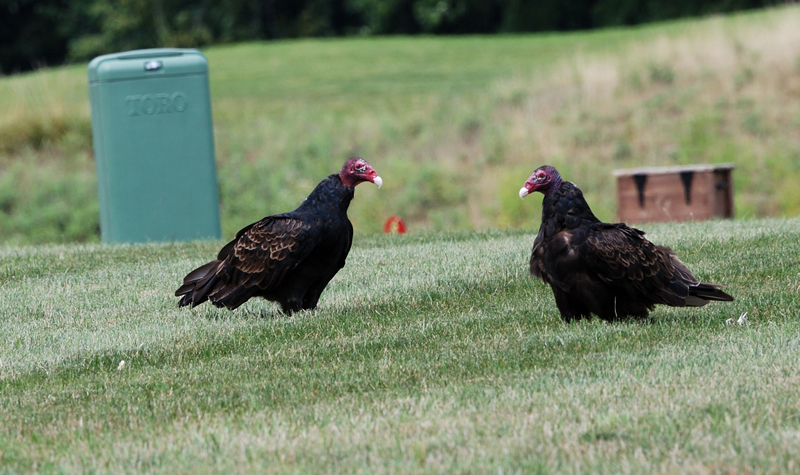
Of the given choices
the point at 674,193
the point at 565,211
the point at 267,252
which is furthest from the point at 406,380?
the point at 674,193

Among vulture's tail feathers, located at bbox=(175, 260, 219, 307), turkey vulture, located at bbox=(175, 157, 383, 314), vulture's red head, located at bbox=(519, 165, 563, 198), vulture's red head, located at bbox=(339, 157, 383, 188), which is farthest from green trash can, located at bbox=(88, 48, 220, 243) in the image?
vulture's red head, located at bbox=(519, 165, 563, 198)

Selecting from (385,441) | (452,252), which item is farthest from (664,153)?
(385,441)

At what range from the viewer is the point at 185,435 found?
4238mm

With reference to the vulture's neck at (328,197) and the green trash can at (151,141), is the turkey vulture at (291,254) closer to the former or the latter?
the vulture's neck at (328,197)

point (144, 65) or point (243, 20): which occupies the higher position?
point (243, 20)

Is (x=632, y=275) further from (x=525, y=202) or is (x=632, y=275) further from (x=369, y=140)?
(x=369, y=140)

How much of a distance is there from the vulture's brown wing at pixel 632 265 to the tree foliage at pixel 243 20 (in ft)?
129

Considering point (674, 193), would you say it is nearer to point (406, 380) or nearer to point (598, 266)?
point (598, 266)

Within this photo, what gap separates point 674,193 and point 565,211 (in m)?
7.59

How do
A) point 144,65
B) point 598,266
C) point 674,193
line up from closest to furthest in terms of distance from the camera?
1. point 598,266
2. point 144,65
3. point 674,193

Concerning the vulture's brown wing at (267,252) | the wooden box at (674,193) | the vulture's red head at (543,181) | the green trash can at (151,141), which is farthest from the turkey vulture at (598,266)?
the wooden box at (674,193)

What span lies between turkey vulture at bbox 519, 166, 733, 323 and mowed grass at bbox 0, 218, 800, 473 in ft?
0.51

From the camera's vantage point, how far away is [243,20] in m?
47.9

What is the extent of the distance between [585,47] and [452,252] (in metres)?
21.1
